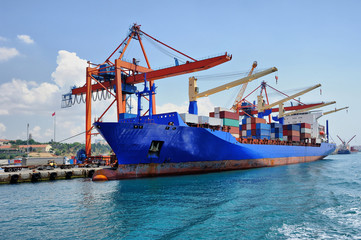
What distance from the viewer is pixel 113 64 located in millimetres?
37906

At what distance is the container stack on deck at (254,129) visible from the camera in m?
40.8

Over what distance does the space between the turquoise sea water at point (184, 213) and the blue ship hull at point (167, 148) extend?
16.6 feet

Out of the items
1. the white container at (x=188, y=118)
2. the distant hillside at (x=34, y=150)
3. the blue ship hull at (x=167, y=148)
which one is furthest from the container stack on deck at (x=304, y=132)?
the distant hillside at (x=34, y=150)

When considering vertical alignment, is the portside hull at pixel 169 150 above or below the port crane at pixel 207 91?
below

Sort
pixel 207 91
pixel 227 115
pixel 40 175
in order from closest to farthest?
1. pixel 40 175
2. pixel 227 115
3. pixel 207 91

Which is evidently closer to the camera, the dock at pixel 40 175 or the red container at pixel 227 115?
the dock at pixel 40 175

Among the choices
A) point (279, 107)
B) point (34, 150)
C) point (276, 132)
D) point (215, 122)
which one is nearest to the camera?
point (215, 122)

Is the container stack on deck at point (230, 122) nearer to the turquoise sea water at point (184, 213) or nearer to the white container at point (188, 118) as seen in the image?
the white container at point (188, 118)

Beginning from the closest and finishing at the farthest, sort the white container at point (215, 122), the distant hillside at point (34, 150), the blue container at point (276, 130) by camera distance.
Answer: the white container at point (215, 122), the blue container at point (276, 130), the distant hillside at point (34, 150)

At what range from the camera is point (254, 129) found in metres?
41.2

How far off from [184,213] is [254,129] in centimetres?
3029

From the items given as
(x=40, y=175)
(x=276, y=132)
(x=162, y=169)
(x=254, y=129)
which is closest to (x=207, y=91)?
(x=254, y=129)

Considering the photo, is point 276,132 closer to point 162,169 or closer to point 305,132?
point 305,132

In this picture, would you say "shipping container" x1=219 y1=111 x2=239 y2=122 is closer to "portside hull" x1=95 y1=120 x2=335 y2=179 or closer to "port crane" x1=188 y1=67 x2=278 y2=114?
"port crane" x1=188 y1=67 x2=278 y2=114
